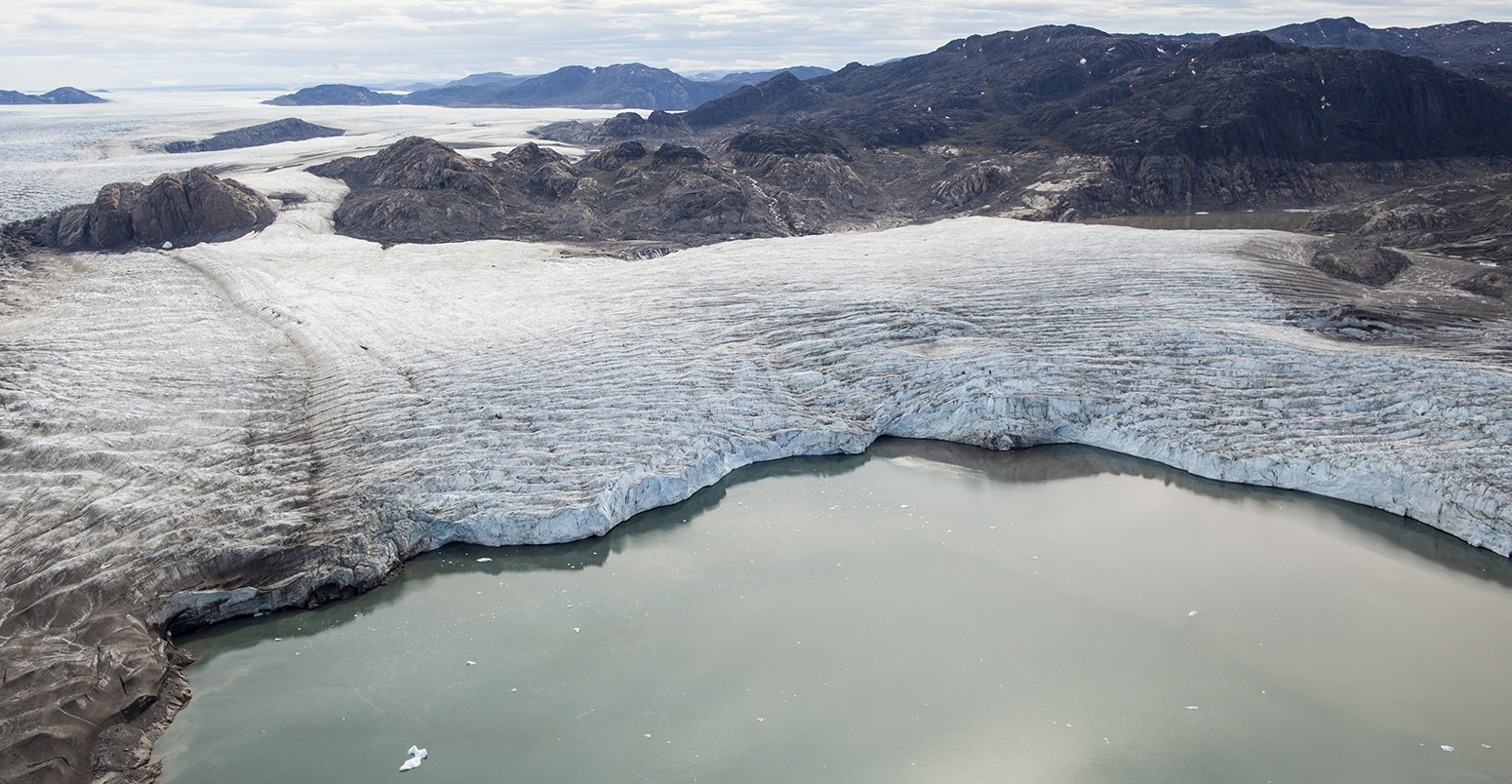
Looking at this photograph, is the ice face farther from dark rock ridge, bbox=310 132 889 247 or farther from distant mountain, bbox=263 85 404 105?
distant mountain, bbox=263 85 404 105

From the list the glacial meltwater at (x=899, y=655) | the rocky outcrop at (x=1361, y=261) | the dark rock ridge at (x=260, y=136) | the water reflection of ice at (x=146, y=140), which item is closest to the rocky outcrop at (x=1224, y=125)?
the rocky outcrop at (x=1361, y=261)

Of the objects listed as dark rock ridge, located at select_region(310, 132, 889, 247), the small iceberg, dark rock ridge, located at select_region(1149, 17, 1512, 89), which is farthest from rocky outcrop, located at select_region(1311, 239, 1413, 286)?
dark rock ridge, located at select_region(1149, 17, 1512, 89)

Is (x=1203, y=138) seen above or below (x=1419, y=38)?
below

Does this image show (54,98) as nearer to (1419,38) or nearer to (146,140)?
(146,140)

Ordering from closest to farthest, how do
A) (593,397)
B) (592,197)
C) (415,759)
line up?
(415,759) → (593,397) → (592,197)

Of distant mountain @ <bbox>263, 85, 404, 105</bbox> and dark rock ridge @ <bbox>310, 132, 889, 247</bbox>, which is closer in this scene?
dark rock ridge @ <bbox>310, 132, 889, 247</bbox>

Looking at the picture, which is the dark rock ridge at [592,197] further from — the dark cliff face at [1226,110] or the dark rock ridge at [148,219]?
the dark cliff face at [1226,110]

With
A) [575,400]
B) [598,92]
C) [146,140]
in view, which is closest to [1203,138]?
[575,400]
